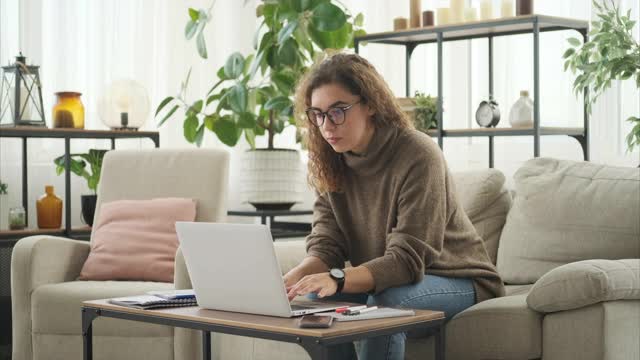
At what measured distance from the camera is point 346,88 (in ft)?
8.70

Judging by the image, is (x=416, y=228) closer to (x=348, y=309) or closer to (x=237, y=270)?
(x=348, y=309)

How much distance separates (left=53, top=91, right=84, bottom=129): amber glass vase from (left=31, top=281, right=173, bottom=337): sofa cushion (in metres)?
1.14

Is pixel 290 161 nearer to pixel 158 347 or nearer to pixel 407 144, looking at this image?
pixel 158 347

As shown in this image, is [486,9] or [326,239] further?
[486,9]

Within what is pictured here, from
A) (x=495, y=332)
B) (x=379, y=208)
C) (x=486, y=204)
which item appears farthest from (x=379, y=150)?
(x=486, y=204)

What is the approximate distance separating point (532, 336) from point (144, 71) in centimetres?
304

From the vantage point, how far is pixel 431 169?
2574 mm

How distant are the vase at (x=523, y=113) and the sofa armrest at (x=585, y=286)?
1.37 metres

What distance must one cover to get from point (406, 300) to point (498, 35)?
2.03 m

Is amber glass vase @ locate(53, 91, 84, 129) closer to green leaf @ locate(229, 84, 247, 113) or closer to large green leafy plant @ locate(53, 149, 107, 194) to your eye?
large green leafy plant @ locate(53, 149, 107, 194)

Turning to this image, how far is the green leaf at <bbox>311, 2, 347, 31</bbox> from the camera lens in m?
4.30

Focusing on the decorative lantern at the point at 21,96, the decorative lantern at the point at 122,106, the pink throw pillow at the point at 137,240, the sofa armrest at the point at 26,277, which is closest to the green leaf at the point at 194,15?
the decorative lantern at the point at 122,106

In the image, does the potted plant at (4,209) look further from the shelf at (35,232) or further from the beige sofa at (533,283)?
the beige sofa at (533,283)

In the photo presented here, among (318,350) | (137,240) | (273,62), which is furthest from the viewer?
(273,62)
